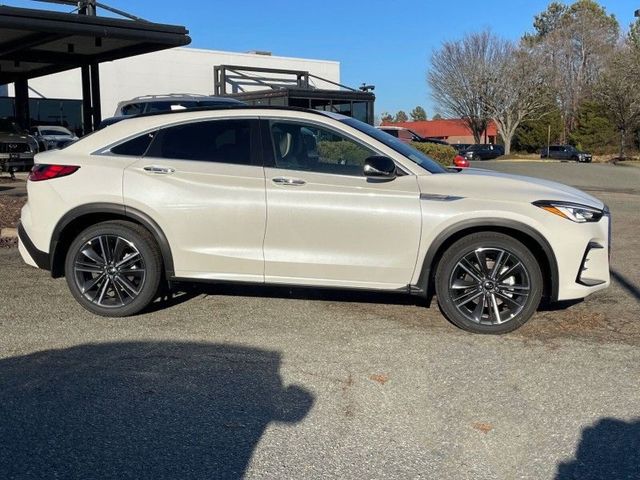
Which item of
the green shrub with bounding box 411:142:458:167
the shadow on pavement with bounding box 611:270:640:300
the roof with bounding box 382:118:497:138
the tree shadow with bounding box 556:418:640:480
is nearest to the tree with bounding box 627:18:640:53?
the roof with bounding box 382:118:497:138

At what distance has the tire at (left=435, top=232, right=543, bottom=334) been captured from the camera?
5445 mm

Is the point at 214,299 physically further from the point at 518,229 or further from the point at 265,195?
the point at 518,229

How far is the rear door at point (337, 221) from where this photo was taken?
547 centimetres

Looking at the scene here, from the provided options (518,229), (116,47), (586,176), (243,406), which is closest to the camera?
(243,406)

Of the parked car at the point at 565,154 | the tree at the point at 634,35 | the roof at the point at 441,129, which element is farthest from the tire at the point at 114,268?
the roof at the point at 441,129

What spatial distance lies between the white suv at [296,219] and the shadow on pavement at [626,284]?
5.16ft

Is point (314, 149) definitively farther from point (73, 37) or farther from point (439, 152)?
point (439, 152)

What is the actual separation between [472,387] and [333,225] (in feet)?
5.71

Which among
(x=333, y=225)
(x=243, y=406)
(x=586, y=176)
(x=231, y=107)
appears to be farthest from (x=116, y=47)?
(x=586, y=176)

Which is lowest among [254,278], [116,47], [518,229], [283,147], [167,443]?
[167,443]

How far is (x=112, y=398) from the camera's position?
4.27 metres

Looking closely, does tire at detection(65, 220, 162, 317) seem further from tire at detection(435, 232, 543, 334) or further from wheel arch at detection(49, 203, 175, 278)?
tire at detection(435, 232, 543, 334)

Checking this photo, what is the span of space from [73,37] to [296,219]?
42.1 ft

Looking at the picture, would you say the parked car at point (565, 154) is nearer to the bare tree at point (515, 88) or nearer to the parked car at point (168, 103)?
the bare tree at point (515, 88)
